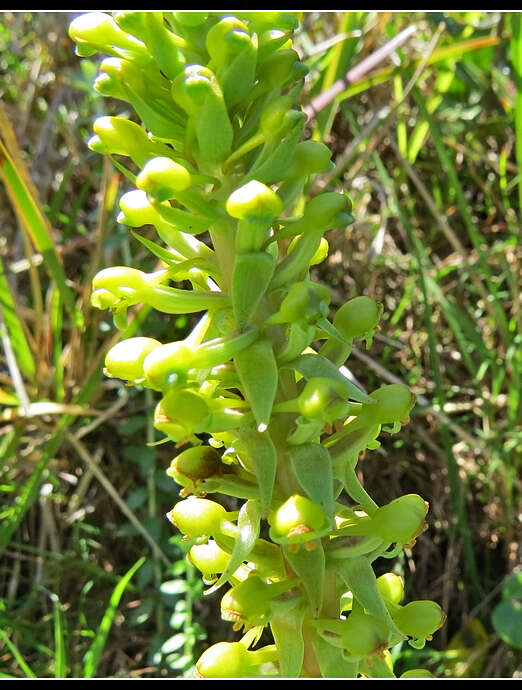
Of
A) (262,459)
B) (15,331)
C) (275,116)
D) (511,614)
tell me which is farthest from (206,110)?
(511,614)

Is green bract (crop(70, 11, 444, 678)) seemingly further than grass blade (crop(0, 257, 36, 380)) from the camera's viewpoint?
No

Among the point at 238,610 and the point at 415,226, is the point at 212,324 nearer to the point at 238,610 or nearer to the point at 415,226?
the point at 238,610

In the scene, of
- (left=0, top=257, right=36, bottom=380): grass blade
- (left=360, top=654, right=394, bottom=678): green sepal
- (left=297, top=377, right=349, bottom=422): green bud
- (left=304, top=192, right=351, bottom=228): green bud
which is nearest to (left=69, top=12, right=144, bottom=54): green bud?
(left=304, top=192, right=351, bottom=228): green bud

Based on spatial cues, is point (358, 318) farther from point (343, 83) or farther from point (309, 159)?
point (343, 83)

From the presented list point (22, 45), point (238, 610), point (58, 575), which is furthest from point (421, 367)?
point (22, 45)

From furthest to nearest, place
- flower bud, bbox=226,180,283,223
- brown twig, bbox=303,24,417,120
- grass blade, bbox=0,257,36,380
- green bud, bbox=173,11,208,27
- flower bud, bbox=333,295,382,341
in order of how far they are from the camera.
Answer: grass blade, bbox=0,257,36,380
brown twig, bbox=303,24,417,120
flower bud, bbox=333,295,382,341
green bud, bbox=173,11,208,27
flower bud, bbox=226,180,283,223

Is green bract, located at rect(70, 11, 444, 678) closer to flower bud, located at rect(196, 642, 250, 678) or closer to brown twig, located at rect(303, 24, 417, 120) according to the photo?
flower bud, located at rect(196, 642, 250, 678)

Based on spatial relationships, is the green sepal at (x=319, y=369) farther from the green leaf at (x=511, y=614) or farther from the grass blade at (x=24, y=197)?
the green leaf at (x=511, y=614)

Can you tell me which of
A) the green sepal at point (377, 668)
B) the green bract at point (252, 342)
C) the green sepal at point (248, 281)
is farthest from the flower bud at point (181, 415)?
the green sepal at point (377, 668)
